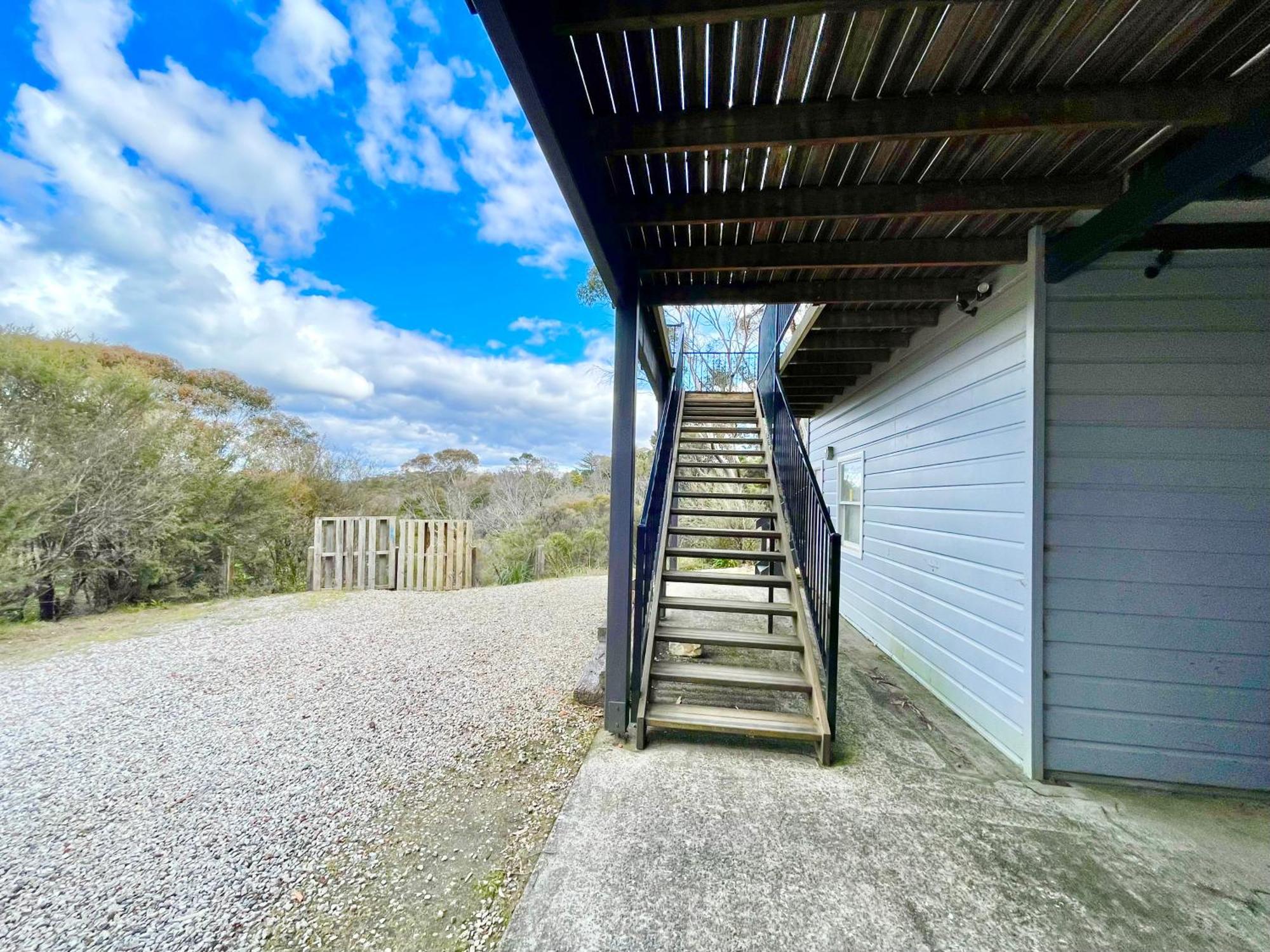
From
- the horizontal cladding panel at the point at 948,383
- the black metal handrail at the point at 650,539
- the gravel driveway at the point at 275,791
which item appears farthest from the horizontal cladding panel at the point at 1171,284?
the gravel driveway at the point at 275,791

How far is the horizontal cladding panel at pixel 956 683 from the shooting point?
105 inches

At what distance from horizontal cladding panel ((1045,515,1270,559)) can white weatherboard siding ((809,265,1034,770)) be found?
0.63 feet

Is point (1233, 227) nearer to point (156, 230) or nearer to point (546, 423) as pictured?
point (156, 230)

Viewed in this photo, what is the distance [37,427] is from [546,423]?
42.1 ft

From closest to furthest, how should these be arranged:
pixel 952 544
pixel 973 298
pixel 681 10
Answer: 1. pixel 681 10
2. pixel 973 298
3. pixel 952 544

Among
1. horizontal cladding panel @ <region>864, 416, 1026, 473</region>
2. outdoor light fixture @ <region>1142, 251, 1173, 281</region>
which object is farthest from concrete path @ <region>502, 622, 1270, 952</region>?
outdoor light fixture @ <region>1142, 251, 1173, 281</region>

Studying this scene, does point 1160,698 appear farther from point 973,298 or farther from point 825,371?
point 825,371

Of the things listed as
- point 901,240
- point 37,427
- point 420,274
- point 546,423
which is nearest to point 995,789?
point 901,240

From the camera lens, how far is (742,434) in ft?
18.2

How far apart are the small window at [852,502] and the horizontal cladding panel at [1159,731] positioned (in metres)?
2.80

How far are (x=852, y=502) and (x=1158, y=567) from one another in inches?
126

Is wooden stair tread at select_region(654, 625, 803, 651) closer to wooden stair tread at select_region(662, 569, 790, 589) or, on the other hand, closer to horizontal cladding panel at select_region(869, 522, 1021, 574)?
wooden stair tread at select_region(662, 569, 790, 589)

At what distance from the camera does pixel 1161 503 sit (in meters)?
2.40

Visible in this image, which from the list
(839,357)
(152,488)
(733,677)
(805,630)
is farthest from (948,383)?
(152,488)
